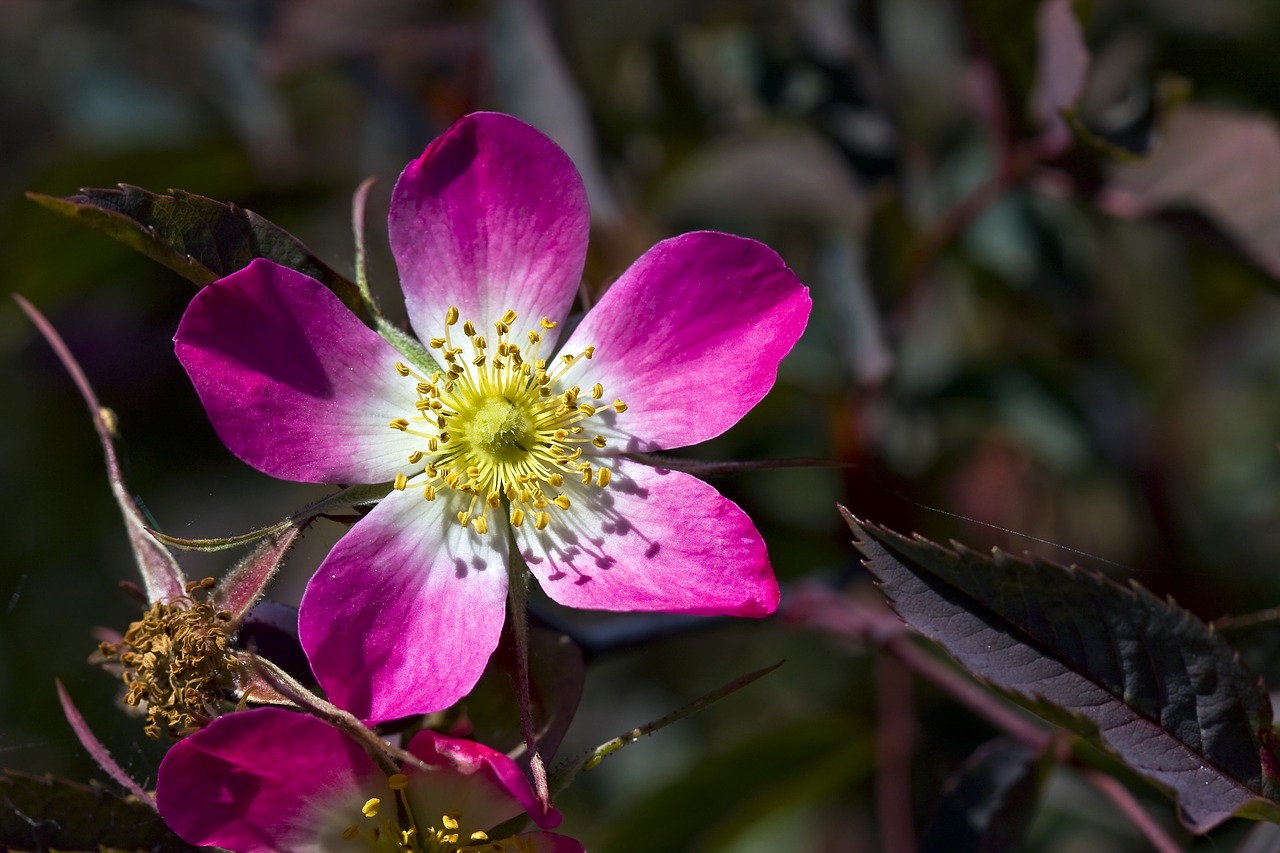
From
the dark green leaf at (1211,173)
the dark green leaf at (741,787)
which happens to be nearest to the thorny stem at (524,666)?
the dark green leaf at (741,787)

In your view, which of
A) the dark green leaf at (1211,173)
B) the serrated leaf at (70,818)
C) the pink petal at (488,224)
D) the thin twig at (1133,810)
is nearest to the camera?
the serrated leaf at (70,818)

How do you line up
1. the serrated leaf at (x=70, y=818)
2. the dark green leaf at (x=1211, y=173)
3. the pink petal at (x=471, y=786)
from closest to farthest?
the pink petal at (x=471, y=786) → the serrated leaf at (x=70, y=818) → the dark green leaf at (x=1211, y=173)

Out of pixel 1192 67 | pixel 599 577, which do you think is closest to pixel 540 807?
pixel 599 577

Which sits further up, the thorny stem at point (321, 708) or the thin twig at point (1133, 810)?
the thorny stem at point (321, 708)

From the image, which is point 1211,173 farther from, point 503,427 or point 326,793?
point 326,793

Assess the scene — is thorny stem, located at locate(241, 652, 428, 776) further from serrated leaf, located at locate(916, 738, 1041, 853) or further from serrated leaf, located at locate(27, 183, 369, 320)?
serrated leaf, located at locate(916, 738, 1041, 853)

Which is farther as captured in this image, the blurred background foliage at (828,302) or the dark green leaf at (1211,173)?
the blurred background foliage at (828,302)

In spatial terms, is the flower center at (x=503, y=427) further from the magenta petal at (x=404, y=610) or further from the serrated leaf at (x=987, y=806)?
the serrated leaf at (x=987, y=806)

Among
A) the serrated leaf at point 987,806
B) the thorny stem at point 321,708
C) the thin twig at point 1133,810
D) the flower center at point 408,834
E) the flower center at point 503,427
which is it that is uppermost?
the flower center at point 503,427
